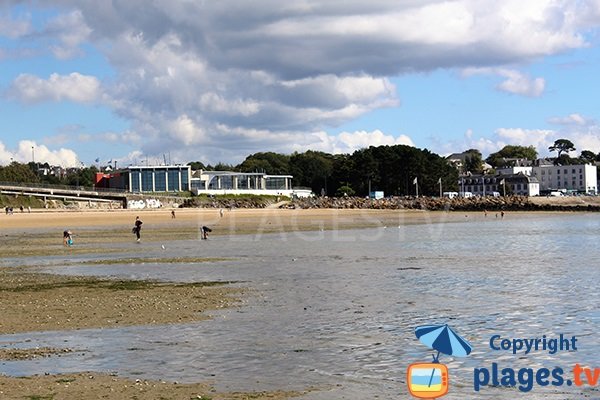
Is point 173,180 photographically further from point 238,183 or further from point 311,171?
point 311,171

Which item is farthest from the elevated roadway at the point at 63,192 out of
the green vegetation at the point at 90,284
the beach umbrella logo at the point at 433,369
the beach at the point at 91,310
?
the beach umbrella logo at the point at 433,369

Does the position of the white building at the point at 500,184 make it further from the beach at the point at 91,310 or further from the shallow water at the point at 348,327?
the beach at the point at 91,310

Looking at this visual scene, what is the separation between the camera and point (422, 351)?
1425 cm

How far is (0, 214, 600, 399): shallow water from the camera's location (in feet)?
41.4

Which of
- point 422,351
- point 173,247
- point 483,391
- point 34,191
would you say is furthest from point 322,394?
point 34,191

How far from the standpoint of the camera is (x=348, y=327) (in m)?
17.0

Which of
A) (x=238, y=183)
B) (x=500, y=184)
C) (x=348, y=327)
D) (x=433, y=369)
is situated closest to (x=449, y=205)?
(x=238, y=183)

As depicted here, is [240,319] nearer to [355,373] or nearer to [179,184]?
[355,373]

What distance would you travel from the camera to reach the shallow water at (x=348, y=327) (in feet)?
41.4

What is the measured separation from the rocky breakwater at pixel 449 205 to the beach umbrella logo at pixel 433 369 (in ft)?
377

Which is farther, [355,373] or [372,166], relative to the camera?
[372,166]

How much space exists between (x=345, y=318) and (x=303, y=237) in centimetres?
3459

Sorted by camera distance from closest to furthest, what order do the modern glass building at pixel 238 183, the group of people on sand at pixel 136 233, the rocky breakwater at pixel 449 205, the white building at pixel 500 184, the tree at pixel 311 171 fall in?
the group of people on sand at pixel 136 233 < the rocky breakwater at pixel 449 205 < the modern glass building at pixel 238 183 < the tree at pixel 311 171 < the white building at pixel 500 184

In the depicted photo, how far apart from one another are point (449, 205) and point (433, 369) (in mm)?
119061
